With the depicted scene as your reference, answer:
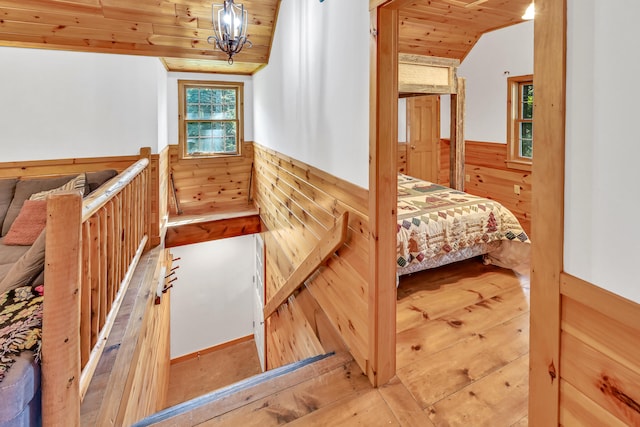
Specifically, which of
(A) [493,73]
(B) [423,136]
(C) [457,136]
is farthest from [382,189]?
(B) [423,136]

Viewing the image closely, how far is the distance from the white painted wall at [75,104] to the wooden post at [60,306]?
3137 mm

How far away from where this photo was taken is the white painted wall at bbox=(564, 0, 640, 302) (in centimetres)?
76

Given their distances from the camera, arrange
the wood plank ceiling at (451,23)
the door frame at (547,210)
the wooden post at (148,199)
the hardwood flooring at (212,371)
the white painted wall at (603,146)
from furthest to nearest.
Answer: the hardwood flooring at (212,371) < the wood plank ceiling at (451,23) < the wooden post at (148,199) < the door frame at (547,210) < the white painted wall at (603,146)

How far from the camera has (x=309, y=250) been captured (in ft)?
9.68

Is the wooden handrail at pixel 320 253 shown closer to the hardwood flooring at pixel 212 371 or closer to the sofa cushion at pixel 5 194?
the sofa cushion at pixel 5 194

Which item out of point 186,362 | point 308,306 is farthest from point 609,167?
point 186,362

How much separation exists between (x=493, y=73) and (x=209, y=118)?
433 cm

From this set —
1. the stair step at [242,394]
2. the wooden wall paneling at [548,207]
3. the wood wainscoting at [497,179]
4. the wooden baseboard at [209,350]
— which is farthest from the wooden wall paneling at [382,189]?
the wooden baseboard at [209,350]

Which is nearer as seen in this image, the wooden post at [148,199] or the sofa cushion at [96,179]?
the sofa cushion at [96,179]

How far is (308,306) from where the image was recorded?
2938mm

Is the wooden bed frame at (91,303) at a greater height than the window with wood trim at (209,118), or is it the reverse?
the window with wood trim at (209,118)

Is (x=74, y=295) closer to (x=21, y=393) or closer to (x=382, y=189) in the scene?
(x=21, y=393)

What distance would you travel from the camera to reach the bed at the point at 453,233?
2.82m

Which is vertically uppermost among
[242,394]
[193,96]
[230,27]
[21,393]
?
[193,96]
